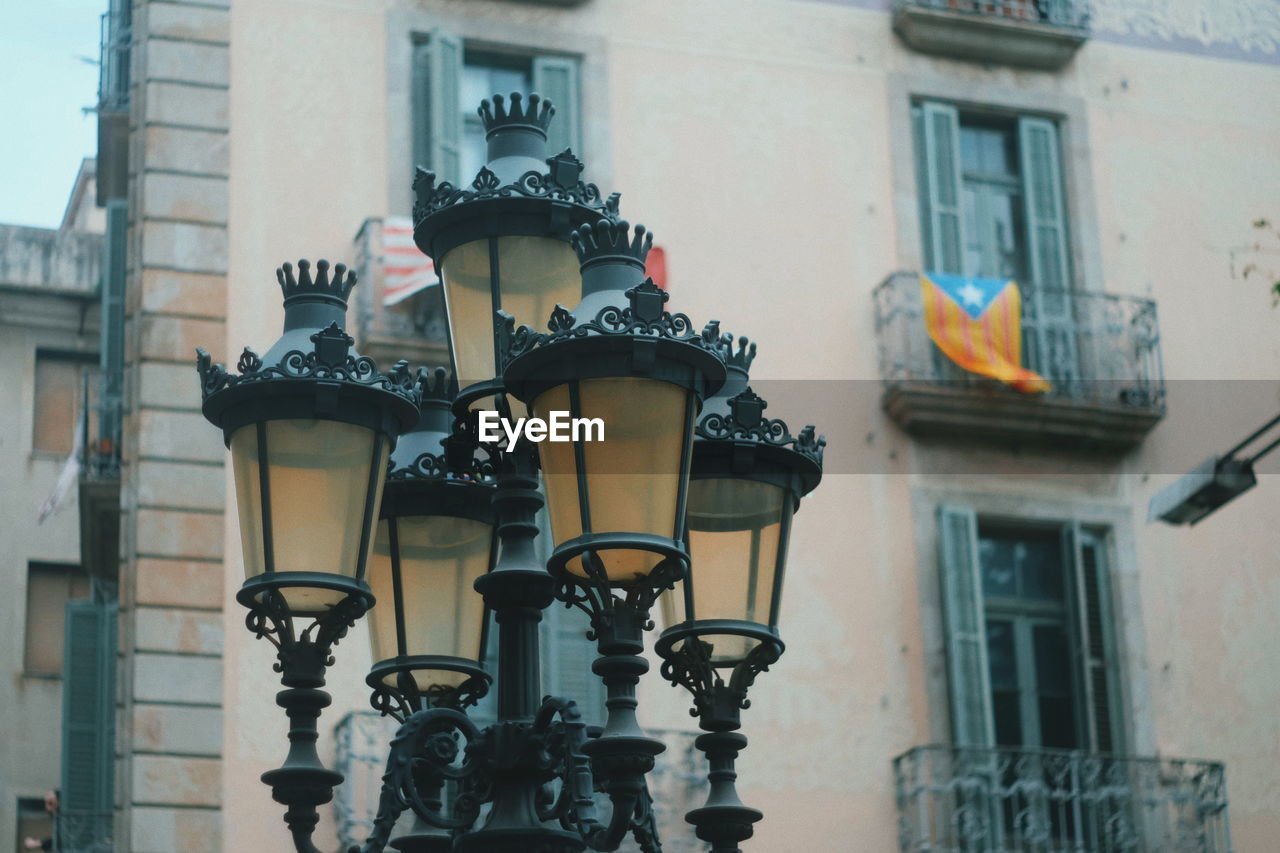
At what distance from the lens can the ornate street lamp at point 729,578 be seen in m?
6.16

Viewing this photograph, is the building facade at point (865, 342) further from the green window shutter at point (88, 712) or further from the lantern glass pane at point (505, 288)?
the lantern glass pane at point (505, 288)

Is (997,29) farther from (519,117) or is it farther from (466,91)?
(519,117)

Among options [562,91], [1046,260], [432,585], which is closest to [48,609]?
[562,91]

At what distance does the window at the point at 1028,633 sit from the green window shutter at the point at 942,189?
1946mm

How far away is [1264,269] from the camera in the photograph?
17438mm

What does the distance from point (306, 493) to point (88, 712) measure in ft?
38.5

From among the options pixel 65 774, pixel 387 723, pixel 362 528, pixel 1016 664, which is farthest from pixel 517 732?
pixel 65 774

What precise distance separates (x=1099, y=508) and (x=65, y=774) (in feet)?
24.9

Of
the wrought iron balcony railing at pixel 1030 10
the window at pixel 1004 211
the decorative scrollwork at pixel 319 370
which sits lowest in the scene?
the decorative scrollwork at pixel 319 370

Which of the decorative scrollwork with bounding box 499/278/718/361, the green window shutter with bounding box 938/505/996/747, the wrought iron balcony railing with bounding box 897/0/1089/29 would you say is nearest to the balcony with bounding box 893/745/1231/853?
the green window shutter with bounding box 938/505/996/747

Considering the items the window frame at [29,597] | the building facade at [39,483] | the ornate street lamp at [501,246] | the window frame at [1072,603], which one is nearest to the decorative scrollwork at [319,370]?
the ornate street lamp at [501,246]

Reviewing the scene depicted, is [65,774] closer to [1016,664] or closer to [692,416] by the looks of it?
[1016,664]

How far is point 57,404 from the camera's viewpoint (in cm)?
2325

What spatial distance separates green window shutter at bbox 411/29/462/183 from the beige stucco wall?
0.16m
